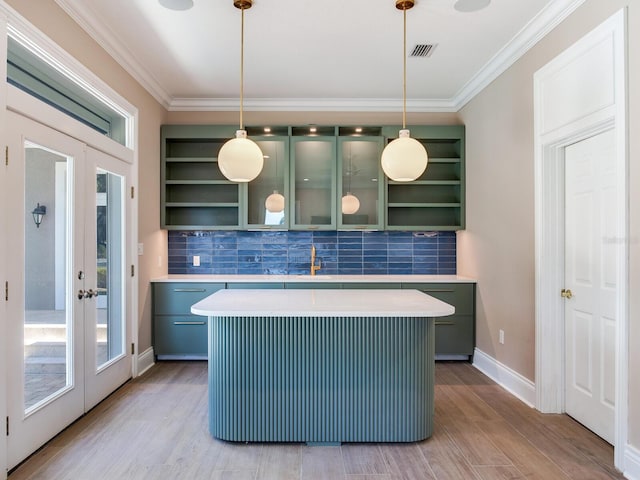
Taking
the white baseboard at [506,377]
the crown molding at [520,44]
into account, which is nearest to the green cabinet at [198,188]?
the crown molding at [520,44]

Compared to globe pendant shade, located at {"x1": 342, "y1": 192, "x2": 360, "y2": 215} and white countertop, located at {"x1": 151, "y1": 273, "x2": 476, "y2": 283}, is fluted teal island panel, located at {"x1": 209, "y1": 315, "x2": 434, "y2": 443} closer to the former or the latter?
white countertop, located at {"x1": 151, "y1": 273, "x2": 476, "y2": 283}

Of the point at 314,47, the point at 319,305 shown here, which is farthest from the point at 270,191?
the point at 319,305

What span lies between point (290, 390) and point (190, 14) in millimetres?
2549

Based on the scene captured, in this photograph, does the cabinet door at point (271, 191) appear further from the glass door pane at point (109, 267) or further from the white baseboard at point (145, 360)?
the white baseboard at point (145, 360)

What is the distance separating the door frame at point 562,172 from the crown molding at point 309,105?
65.7 inches

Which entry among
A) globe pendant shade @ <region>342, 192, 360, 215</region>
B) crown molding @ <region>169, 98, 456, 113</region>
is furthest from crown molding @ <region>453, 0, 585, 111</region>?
globe pendant shade @ <region>342, 192, 360, 215</region>

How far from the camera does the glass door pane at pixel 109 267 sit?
3119 mm

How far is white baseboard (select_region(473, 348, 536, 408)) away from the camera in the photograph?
3111mm

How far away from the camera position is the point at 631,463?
210 cm

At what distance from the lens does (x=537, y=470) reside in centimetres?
221

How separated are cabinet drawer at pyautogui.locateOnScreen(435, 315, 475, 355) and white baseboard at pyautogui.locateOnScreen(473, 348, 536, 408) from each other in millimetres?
117

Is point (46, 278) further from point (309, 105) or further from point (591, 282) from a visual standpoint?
point (591, 282)

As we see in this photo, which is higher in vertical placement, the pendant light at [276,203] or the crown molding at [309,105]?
the crown molding at [309,105]

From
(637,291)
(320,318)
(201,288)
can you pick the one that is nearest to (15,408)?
(320,318)
